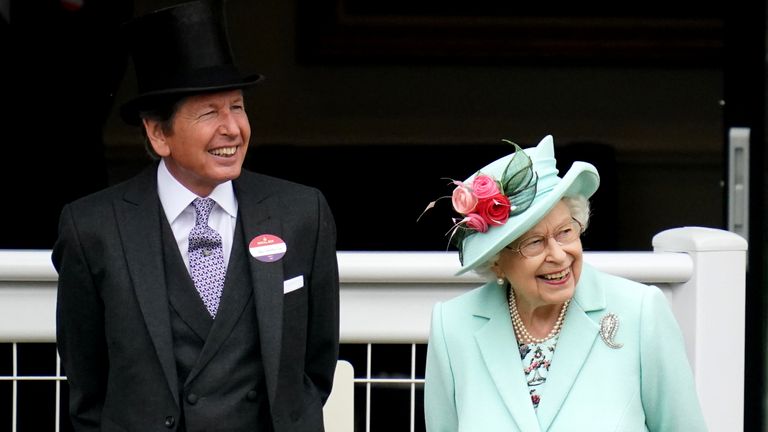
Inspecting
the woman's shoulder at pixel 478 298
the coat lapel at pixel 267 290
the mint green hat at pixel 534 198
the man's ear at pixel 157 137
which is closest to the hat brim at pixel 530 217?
the mint green hat at pixel 534 198

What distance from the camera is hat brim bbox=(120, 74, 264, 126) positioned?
2.84 metres

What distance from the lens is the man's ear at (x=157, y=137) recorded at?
2916mm

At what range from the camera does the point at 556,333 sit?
277cm

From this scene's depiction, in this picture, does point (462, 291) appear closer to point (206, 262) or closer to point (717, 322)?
point (717, 322)

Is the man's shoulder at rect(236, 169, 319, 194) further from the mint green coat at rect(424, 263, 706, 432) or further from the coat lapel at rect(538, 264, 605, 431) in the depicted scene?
the coat lapel at rect(538, 264, 605, 431)

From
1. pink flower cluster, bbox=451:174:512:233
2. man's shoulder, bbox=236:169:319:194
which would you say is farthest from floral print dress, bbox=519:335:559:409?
man's shoulder, bbox=236:169:319:194

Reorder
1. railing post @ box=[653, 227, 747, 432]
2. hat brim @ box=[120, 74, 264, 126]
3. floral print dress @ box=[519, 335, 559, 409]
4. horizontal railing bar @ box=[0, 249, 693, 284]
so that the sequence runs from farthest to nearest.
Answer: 1. railing post @ box=[653, 227, 747, 432]
2. horizontal railing bar @ box=[0, 249, 693, 284]
3. hat brim @ box=[120, 74, 264, 126]
4. floral print dress @ box=[519, 335, 559, 409]

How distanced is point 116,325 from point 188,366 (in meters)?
0.17

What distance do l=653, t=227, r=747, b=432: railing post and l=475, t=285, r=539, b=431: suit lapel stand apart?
1066 millimetres

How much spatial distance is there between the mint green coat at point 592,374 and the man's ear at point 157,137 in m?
0.73

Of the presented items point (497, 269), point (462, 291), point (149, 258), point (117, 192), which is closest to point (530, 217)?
point (497, 269)

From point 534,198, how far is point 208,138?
681 millimetres

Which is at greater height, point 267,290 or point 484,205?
point 484,205

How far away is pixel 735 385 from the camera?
3.75 meters
